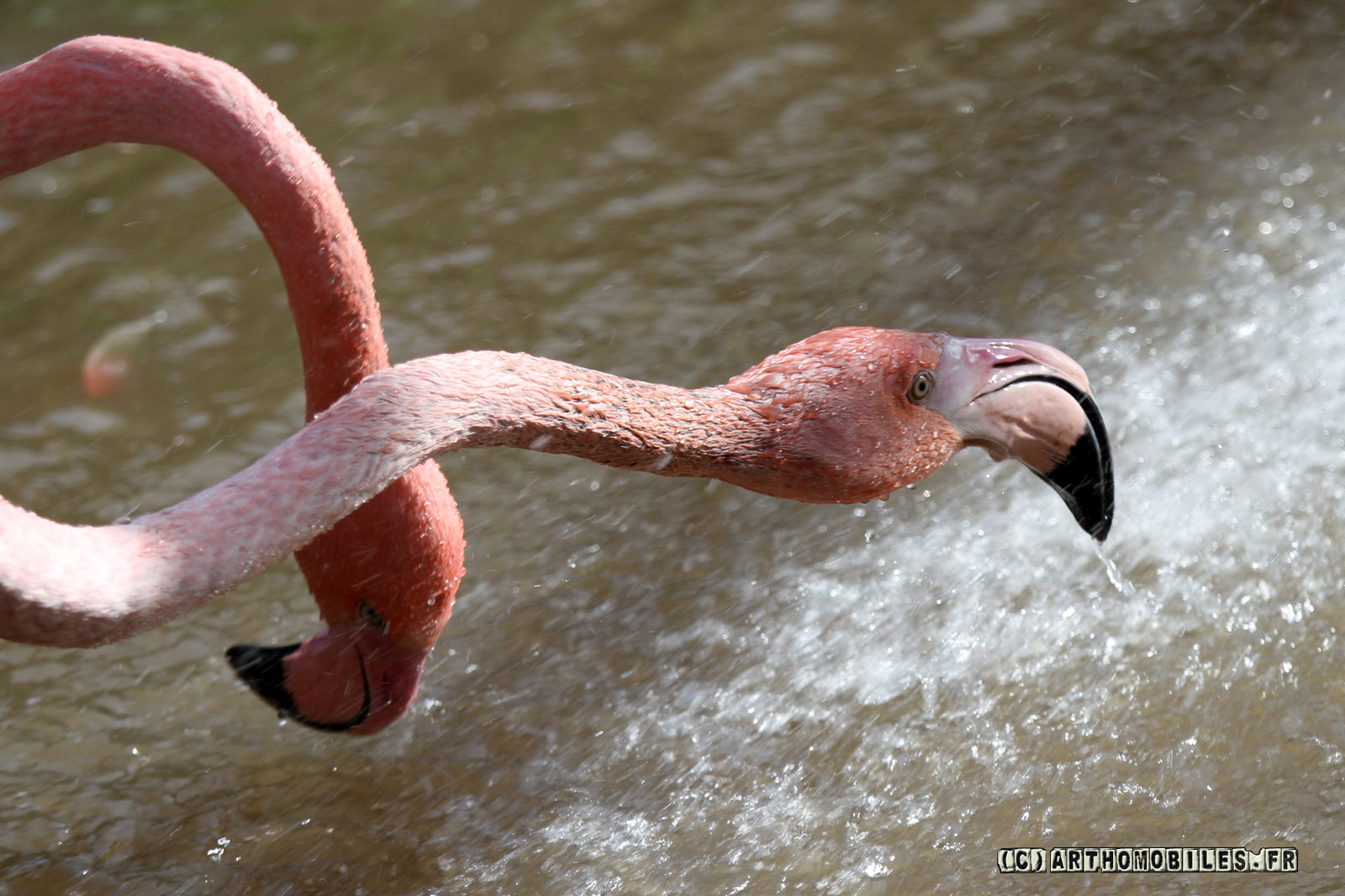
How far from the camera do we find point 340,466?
1771 mm

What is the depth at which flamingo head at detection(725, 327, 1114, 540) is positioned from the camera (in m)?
2.25

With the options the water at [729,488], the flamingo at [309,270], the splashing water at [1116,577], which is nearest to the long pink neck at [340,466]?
the flamingo at [309,270]

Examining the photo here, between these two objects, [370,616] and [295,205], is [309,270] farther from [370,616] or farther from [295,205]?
[370,616]

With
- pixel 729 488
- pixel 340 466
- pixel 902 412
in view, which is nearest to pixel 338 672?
pixel 340 466

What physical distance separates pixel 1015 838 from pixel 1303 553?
4.06ft

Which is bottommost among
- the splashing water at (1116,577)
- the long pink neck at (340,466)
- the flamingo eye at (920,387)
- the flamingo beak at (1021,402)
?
the splashing water at (1116,577)

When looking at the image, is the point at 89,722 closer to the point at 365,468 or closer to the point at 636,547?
the point at 636,547

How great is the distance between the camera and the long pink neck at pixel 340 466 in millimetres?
1512

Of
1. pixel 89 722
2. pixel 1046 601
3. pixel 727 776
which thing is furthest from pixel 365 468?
pixel 1046 601

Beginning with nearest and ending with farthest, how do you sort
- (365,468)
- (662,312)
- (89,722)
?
1. (365,468)
2. (89,722)
3. (662,312)

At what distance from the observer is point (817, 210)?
454cm

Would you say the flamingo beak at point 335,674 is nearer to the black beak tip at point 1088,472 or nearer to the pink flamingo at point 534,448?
the pink flamingo at point 534,448

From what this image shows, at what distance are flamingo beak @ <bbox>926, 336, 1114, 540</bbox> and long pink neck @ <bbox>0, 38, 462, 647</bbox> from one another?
981mm

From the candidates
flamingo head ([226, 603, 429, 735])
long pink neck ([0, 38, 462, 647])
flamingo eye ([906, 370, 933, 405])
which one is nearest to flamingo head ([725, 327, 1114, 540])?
flamingo eye ([906, 370, 933, 405])
